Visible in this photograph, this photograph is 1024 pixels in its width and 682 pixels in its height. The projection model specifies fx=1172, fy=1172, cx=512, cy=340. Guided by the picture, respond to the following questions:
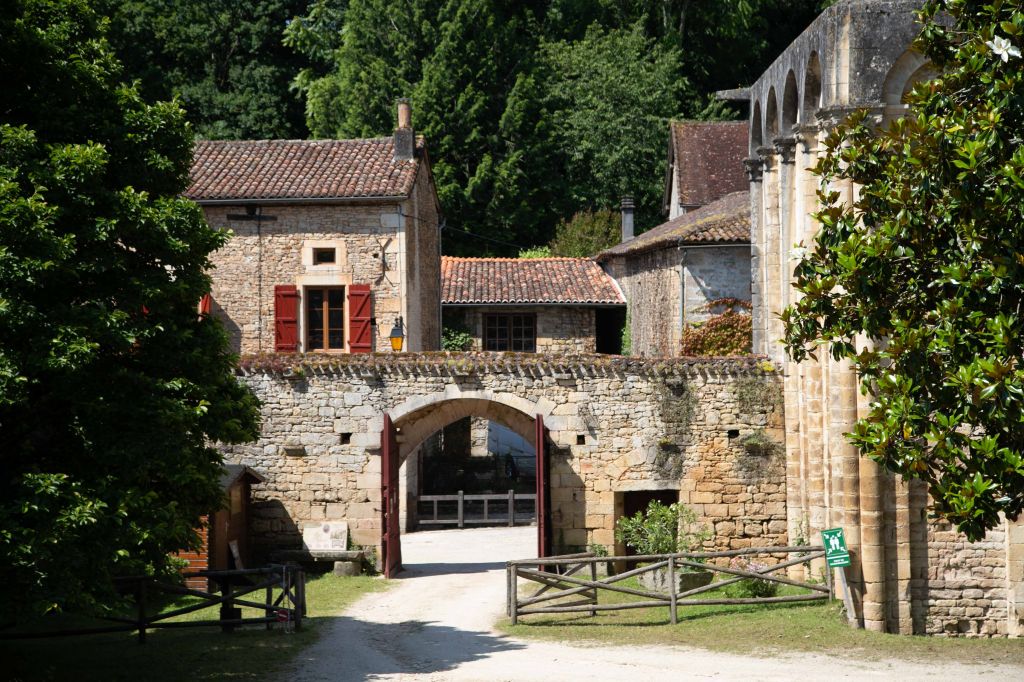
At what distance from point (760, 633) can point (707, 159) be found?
70.3 feet

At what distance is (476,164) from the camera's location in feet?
128

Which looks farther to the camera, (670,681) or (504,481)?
(504,481)

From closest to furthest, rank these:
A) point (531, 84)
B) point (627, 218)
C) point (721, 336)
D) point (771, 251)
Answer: point (771, 251) < point (721, 336) < point (627, 218) < point (531, 84)

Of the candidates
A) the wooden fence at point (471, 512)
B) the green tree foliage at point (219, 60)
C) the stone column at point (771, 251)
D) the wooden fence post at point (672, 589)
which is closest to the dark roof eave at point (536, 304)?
the wooden fence at point (471, 512)

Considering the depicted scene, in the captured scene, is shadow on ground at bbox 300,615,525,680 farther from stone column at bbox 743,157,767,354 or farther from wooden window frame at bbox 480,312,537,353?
wooden window frame at bbox 480,312,537,353

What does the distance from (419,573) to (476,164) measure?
21734 mm

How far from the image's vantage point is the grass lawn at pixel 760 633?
1418 cm

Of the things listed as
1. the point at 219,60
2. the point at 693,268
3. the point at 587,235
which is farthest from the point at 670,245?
the point at 219,60

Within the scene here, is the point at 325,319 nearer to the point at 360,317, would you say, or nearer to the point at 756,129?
the point at 360,317

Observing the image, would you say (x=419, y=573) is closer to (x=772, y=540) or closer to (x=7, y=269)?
(x=772, y=540)

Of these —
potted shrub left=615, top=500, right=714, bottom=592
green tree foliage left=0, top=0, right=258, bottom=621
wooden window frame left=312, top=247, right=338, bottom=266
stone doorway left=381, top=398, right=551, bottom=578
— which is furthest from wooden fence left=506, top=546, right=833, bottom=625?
wooden window frame left=312, top=247, right=338, bottom=266

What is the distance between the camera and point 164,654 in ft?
44.6

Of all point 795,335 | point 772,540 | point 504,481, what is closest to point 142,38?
point 504,481

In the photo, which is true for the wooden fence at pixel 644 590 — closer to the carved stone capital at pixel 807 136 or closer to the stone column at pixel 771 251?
the stone column at pixel 771 251
